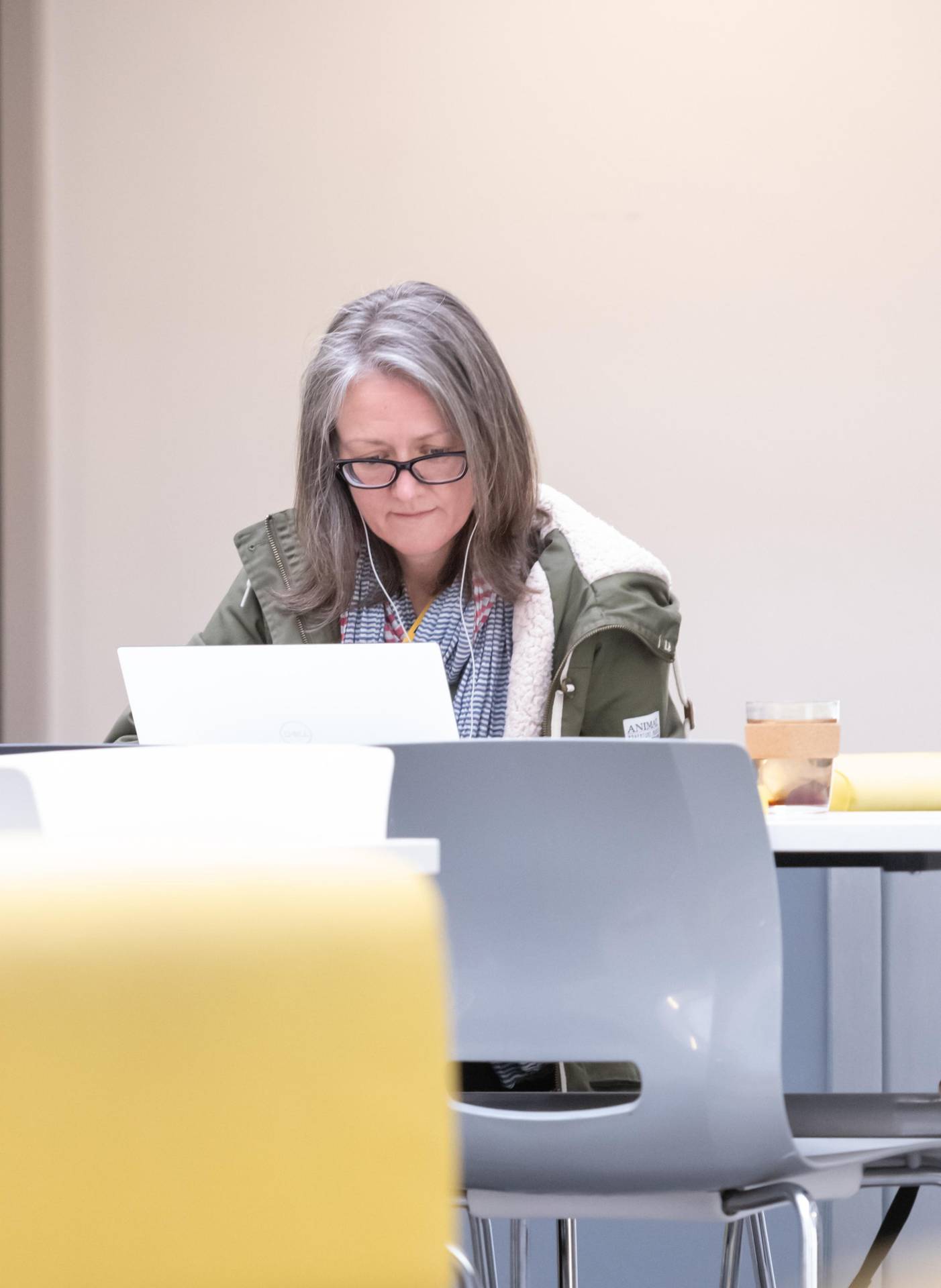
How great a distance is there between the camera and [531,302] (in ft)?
12.4

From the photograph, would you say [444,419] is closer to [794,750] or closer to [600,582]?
[600,582]

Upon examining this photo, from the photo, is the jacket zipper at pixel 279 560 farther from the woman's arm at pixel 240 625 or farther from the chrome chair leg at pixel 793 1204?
the chrome chair leg at pixel 793 1204

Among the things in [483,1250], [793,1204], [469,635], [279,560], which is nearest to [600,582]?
[469,635]

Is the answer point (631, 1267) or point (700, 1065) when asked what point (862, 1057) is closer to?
point (631, 1267)

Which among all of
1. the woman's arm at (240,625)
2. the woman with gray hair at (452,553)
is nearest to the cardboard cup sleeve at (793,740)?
the woman with gray hair at (452,553)

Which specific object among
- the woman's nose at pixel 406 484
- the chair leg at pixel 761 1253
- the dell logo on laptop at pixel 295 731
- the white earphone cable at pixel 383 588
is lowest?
the chair leg at pixel 761 1253

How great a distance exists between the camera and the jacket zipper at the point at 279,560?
2037 millimetres

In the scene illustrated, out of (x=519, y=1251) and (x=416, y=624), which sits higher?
(x=416, y=624)

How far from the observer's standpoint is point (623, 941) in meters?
1.09

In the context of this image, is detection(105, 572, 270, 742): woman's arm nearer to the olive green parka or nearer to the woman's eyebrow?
the olive green parka

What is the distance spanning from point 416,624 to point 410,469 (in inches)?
8.7

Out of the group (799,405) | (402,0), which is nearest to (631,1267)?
(799,405)

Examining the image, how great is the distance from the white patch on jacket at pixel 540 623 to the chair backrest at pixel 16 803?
3.39 feet

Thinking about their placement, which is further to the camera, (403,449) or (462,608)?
(462,608)
